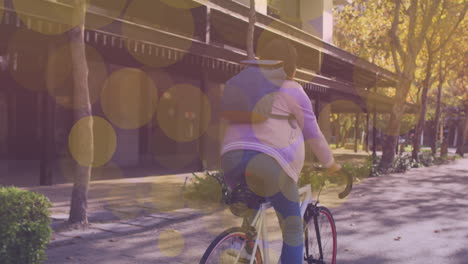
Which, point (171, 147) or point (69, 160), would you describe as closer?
point (69, 160)

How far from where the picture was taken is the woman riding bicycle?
2789mm

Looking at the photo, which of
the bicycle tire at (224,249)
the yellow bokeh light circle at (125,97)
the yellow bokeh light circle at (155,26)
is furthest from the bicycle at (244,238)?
the yellow bokeh light circle at (125,97)

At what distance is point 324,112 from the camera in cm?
2936

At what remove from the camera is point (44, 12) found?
8820 millimetres

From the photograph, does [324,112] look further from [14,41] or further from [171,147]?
[14,41]

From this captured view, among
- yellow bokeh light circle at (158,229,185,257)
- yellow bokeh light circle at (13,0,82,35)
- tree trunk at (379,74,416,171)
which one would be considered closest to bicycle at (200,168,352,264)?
yellow bokeh light circle at (158,229,185,257)

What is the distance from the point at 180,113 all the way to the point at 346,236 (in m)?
17.0

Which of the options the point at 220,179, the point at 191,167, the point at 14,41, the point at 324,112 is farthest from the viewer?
the point at 324,112

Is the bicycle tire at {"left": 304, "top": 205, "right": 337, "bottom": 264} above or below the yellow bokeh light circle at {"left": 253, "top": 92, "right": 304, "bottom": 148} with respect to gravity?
below

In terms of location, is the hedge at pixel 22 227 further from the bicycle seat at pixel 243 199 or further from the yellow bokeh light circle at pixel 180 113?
the yellow bokeh light circle at pixel 180 113

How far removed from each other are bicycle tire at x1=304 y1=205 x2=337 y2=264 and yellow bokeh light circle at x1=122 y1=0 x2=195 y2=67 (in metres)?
7.90

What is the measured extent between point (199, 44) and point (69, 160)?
7934mm

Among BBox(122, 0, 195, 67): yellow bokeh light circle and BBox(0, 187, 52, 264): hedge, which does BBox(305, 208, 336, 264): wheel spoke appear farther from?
BBox(122, 0, 195, 67): yellow bokeh light circle

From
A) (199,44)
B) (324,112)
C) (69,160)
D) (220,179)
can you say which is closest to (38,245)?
(220,179)
